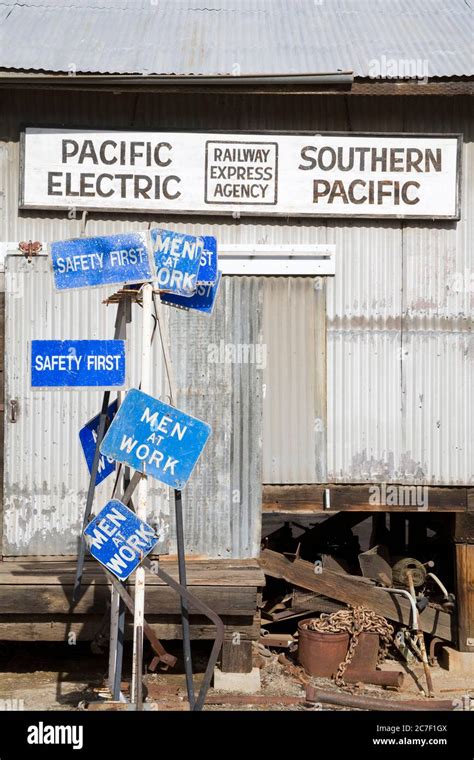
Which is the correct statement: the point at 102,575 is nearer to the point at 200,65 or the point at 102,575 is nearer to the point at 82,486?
the point at 82,486

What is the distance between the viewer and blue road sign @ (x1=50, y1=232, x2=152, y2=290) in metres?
6.29

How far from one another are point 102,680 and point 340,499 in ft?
9.32

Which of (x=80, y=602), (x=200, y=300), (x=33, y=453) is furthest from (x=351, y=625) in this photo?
(x=200, y=300)

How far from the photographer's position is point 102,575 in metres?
8.52

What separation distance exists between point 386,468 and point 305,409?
3.24 ft

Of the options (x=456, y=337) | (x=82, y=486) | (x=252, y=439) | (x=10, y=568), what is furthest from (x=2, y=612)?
(x=456, y=337)

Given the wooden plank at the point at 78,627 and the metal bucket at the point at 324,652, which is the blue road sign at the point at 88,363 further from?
the metal bucket at the point at 324,652

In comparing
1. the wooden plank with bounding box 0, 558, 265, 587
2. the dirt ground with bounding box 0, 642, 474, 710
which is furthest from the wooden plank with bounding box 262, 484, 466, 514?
the dirt ground with bounding box 0, 642, 474, 710

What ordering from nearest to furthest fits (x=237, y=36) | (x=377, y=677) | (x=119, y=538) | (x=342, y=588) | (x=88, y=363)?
(x=119, y=538), (x=88, y=363), (x=377, y=677), (x=342, y=588), (x=237, y=36)

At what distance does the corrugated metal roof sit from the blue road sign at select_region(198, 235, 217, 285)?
2.81 metres

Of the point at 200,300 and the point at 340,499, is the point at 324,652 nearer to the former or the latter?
the point at 340,499

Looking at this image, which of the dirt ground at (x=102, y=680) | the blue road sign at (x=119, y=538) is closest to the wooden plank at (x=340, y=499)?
the dirt ground at (x=102, y=680)

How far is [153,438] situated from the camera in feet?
20.1

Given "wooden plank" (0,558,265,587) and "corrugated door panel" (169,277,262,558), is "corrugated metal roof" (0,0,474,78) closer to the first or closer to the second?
"corrugated door panel" (169,277,262,558)
